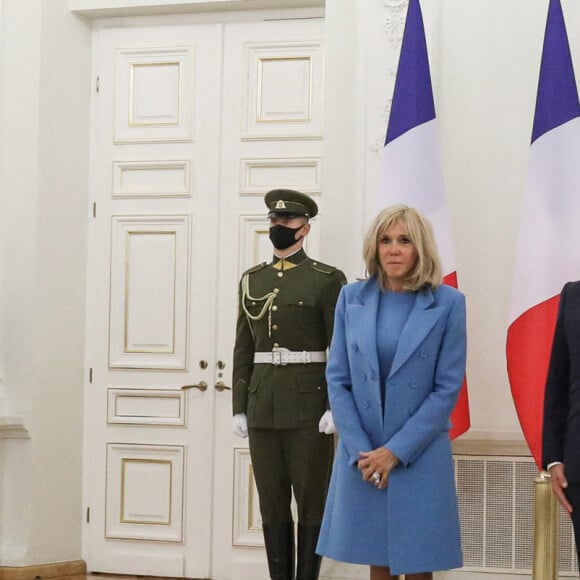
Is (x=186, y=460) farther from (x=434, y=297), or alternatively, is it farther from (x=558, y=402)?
(x=558, y=402)

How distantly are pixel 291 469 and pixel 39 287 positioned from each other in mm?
1660

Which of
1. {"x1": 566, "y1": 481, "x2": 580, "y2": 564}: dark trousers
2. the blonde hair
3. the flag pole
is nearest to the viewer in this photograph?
{"x1": 566, "y1": 481, "x2": 580, "y2": 564}: dark trousers

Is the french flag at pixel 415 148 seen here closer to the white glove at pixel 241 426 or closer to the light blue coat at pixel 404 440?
the white glove at pixel 241 426

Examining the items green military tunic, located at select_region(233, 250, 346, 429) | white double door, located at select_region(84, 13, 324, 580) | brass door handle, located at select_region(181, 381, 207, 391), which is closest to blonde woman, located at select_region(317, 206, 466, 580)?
green military tunic, located at select_region(233, 250, 346, 429)

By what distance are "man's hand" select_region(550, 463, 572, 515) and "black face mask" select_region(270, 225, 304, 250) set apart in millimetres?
1691

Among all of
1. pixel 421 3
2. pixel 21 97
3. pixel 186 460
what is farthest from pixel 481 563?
pixel 21 97

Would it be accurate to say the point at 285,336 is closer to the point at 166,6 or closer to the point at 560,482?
the point at 560,482

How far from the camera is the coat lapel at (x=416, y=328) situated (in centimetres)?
323

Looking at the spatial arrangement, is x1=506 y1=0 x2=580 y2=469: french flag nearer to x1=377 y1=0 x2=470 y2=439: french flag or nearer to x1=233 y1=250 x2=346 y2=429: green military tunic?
x1=377 y1=0 x2=470 y2=439: french flag

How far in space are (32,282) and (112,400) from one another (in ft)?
2.16

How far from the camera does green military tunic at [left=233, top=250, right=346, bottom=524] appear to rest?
4.05 metres

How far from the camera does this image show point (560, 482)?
107 inches

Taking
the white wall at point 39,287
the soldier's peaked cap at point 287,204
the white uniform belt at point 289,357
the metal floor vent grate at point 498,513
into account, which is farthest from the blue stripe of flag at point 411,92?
the white wall at point 39,287

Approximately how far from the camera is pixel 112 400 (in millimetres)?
5277
